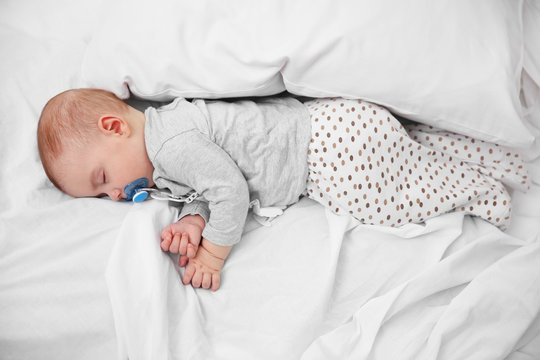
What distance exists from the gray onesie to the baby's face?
0.03 metres

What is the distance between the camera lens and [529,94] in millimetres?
1090

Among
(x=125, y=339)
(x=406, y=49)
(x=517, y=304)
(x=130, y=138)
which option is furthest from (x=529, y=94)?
(x=125, y=339)

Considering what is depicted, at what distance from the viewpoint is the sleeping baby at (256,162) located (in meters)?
0.93

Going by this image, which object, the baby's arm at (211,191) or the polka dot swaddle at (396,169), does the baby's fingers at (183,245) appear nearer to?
the baby's arm at (211,191)

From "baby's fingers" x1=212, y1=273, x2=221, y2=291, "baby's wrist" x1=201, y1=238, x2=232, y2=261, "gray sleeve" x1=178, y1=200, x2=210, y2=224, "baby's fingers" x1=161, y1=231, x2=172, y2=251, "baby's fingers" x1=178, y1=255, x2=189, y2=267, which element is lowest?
"baby's fingers" x1=212, y1=273, x2=221, y2=291

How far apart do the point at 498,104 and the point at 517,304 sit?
0.41 metres

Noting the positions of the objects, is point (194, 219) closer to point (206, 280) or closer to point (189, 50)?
point (206, 280)

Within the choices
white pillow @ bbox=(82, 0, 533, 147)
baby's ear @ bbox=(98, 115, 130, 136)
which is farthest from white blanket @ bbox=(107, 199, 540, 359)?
white pillow @ bbox=(82, 0, 533, 147)

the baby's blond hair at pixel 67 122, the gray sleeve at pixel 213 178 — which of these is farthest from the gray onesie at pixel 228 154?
the baby's blond hair at pixel 67 122

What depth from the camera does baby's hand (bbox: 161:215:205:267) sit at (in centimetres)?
93

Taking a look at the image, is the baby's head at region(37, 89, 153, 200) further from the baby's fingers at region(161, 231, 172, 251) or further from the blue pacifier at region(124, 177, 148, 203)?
the baby's fingers at region(161, 231, 172, 251)

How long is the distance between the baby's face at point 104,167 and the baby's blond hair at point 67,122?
0.7 inches

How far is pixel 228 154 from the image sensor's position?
1.00 meters

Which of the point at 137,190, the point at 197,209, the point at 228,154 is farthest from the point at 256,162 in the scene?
the point at 137,190
